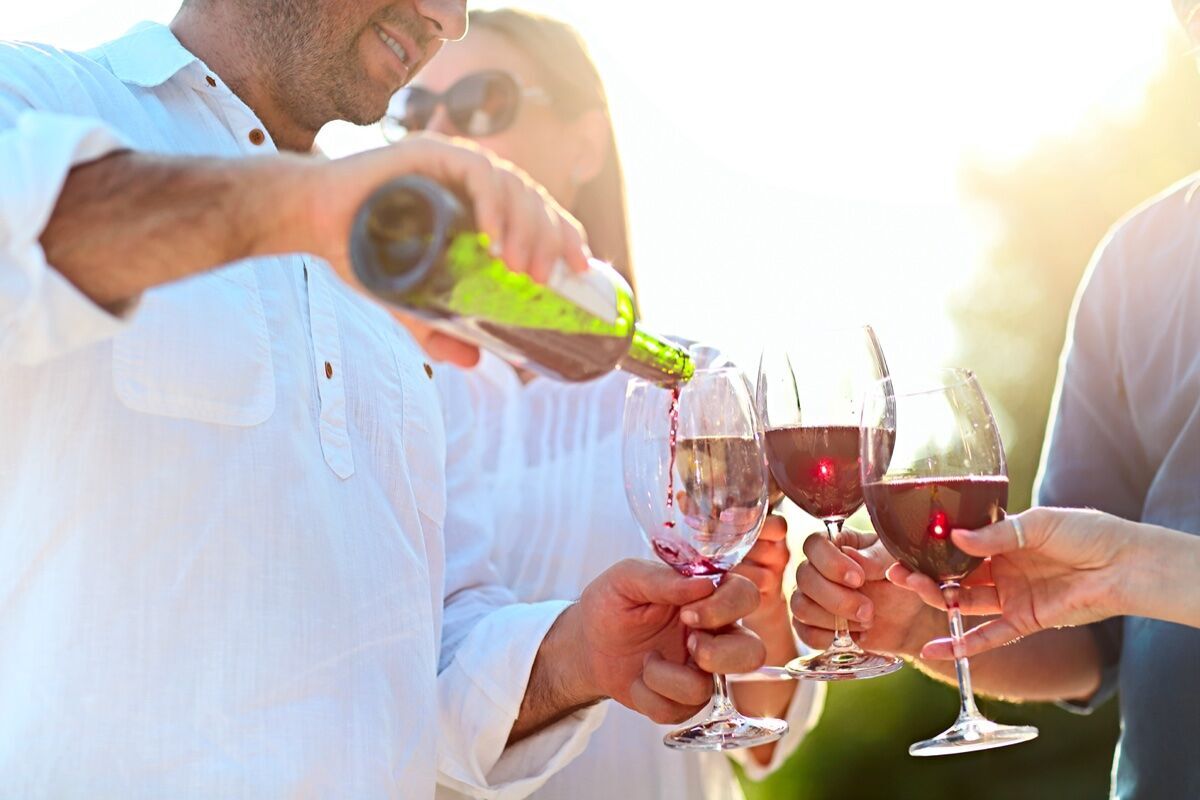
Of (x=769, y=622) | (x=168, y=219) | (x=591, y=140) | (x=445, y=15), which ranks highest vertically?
(x=445, y=15)

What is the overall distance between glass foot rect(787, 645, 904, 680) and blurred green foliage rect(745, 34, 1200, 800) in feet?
42.6

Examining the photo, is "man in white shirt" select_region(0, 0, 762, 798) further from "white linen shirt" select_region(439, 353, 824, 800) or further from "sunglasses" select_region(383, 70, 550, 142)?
"sunglasses" select_region(383, 70, 550, 142)

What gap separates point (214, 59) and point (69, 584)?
4.29 ft

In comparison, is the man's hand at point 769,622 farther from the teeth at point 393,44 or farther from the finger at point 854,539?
the teeth at point 393,44

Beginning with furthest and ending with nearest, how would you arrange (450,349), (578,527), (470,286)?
Answer: 1. (578,527)
2. (450,349)
3. (470,286)

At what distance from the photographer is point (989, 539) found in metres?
2.44

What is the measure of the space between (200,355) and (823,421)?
4.19 feet

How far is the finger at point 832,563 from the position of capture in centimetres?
274

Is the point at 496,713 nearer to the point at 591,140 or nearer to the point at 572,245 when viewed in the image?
the point at 572,245

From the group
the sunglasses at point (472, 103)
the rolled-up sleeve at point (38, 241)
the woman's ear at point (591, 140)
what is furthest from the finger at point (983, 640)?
the sunglasses at point (472, 103)

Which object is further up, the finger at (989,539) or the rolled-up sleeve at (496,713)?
the finger at (989,539)

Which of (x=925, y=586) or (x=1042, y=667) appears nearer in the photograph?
(x=925, y=586)

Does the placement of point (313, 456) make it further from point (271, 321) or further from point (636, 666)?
point (636, 666)

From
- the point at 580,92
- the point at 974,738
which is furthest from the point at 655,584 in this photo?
the point at 580,92
